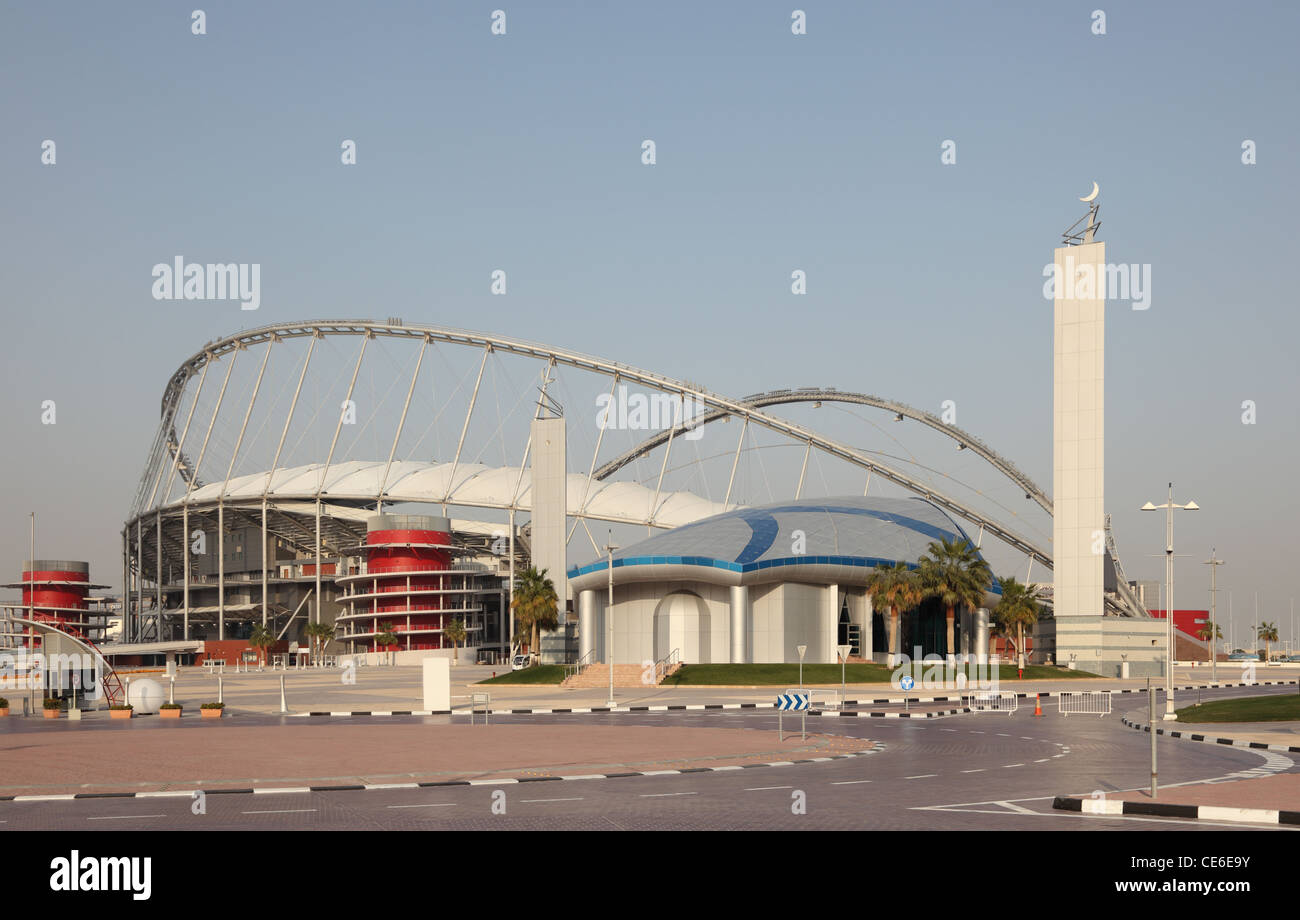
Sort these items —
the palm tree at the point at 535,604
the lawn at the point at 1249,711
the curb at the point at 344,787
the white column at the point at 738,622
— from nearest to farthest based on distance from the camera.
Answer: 1. the curb at the point at 344,787
2. the lawn at the point at 1249,711
3. the white column at the point at 738,622
4. the palm tree at the point at 535,604

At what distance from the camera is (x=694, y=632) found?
86625 mm

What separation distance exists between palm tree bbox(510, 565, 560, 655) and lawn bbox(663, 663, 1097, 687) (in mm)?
23954

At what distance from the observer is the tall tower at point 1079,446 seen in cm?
8912

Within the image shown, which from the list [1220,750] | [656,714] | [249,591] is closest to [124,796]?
[1220,750]

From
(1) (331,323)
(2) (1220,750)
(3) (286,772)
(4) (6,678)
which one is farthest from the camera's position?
(1) (331,323)

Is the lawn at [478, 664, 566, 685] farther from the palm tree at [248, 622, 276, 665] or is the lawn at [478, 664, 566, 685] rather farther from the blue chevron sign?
the palm tree at [248, 622, 276, 665]

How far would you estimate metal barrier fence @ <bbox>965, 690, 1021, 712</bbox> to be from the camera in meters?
51.5

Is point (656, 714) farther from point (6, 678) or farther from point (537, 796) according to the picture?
point (6, 678)

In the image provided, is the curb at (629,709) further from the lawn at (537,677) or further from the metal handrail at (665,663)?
the lawn at (537,677)

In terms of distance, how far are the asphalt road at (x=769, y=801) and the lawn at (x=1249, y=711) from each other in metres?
11.3

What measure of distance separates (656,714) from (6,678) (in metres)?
68.1

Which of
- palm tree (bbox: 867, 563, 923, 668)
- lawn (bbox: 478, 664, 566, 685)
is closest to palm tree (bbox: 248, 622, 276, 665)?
lawn (bbox: 478, 664, 566, 685)

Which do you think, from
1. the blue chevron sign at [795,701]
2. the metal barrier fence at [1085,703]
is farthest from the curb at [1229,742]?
the metal barrier fence at [1085,703]
